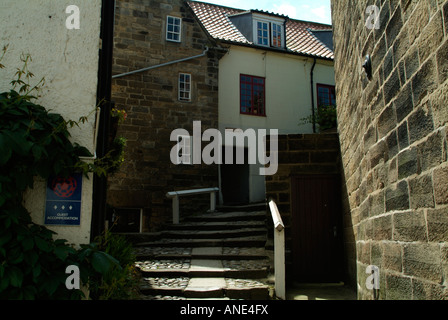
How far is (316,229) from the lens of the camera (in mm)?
7582

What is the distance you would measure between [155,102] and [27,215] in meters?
10.1

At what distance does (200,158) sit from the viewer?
523 inches

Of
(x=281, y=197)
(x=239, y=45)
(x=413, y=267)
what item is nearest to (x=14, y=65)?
(x=413, y=267)

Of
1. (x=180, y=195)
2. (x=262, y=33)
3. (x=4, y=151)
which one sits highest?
(x=262, y=33)

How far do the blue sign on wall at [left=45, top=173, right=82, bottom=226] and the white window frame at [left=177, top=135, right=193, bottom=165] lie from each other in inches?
363

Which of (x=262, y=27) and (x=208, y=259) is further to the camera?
(x=262, y=27)

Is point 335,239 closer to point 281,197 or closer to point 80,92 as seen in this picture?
point 281,197

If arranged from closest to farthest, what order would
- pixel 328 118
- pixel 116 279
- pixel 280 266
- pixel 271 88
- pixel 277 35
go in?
1. pixel 116 279
2. pixel 280 266
3. pixel 328 118
4. pixel 271 88
5. pixel 277 35

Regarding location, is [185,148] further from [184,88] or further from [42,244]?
[42,244]

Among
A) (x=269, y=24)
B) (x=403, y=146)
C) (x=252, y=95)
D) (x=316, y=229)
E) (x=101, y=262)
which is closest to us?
(x=403, y=146)

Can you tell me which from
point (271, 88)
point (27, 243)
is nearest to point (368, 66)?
point (27, 243)

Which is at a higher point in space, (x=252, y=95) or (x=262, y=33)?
(x=262, y=33)

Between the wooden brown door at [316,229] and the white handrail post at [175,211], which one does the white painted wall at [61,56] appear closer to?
the wooden brown door at [316,229]

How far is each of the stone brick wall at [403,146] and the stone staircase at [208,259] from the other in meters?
1.94
